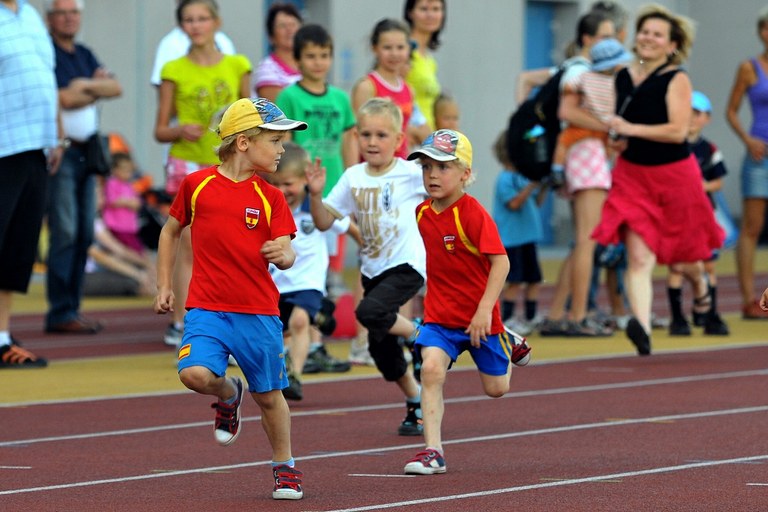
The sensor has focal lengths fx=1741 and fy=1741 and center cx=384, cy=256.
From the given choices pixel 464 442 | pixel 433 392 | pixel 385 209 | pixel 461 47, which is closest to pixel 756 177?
pixel 385 209

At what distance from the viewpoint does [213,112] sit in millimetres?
12086

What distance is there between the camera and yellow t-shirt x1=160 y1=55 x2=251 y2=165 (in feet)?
39.4

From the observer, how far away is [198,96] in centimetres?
1206

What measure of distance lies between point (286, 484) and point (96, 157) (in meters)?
7.23

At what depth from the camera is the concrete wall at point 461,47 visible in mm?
20812

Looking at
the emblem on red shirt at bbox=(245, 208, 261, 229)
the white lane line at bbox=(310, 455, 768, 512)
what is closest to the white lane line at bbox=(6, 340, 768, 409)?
the emblem on red shirt at bbox=(245, 208, 261, 229)

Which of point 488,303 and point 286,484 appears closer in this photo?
point 286,484

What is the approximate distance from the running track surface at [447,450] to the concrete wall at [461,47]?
1093 cm

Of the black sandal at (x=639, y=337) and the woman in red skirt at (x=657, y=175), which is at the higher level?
the woman in red skirt at (x=657, y=175)

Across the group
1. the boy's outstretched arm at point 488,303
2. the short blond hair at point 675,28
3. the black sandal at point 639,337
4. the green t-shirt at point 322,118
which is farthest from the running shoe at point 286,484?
the short blond hair at point 675,28

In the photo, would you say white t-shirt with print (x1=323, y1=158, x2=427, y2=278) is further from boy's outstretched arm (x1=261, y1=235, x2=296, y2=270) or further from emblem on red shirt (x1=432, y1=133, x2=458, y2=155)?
boy's outstretched arm (x1=261, y1=235, x2=296, y2=270)

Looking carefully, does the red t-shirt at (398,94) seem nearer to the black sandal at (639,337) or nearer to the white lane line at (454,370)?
the white lane line at (454,370)

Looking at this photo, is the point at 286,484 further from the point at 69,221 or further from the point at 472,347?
the point at 69,221

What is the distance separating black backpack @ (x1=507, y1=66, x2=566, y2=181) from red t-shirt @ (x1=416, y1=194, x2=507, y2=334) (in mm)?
5675
